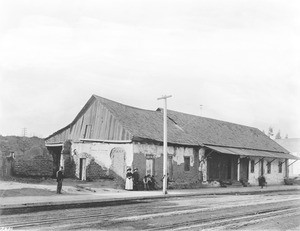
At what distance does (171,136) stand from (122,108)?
4181 millimetres

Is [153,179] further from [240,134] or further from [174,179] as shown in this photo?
[240,134]

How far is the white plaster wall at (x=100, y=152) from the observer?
2506cm

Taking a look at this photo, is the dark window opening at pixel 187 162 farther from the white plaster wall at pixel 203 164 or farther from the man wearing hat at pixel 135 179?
the man wearing hat at pixel 135 179

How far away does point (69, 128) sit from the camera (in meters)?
29.8

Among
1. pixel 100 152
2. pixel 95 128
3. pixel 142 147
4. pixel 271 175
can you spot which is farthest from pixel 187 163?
pixel 271 175

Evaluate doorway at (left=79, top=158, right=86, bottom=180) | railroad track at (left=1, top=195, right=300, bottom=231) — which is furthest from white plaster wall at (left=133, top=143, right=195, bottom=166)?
railroad track at (left=1, top=195, right=300, bottom=231)

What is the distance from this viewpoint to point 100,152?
86.6 ft

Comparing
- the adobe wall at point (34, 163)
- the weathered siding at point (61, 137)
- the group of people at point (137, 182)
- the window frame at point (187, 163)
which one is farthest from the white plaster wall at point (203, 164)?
the adobe wall at point (34, 163)

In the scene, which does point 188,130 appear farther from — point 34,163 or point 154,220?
point 154,220

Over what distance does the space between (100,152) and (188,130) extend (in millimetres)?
8708

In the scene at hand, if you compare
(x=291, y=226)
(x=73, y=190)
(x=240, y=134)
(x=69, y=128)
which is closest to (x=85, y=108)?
(x=69, y=128)

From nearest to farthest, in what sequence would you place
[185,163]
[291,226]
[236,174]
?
[291,226]
[185,163]
[236,174]

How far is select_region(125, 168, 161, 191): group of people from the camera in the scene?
77.8ft

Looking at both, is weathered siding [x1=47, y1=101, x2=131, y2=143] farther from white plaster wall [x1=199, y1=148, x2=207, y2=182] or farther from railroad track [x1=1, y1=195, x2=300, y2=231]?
railroad track [x1=1, y1=195, x2=300, y2=231]
